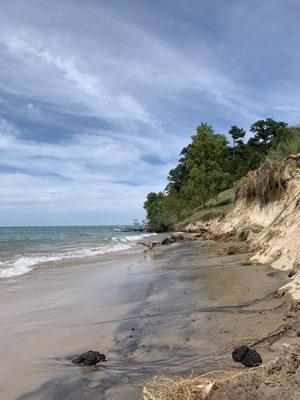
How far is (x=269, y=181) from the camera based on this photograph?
15406 millimetres

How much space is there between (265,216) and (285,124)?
42728 mm

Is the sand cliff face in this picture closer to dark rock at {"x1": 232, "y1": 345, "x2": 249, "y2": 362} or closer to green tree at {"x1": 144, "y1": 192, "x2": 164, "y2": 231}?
dark rock at {"x1": 232, "y1": 345, "x2": 249, "y2": 362}

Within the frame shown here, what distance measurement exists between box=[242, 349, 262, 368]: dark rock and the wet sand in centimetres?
24

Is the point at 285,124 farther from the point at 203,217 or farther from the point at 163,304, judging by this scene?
the point at 163,304

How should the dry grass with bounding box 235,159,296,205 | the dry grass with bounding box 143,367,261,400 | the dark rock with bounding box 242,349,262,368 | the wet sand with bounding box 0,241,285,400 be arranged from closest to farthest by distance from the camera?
the dry grass with bounding box 143,367,261,400 → the dark rock with bounding box 242,349,262,368 → the wet sand with bounding box 0,241,285,400 → the dry grass with bounding box 235,159,296,205

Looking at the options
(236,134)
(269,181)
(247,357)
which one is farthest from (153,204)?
(247,357)

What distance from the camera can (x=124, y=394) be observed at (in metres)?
3.91

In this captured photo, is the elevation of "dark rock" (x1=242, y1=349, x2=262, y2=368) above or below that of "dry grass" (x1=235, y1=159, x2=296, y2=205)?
below

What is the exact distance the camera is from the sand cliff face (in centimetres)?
884

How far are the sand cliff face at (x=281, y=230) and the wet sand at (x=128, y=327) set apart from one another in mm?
399

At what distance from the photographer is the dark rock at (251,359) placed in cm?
407

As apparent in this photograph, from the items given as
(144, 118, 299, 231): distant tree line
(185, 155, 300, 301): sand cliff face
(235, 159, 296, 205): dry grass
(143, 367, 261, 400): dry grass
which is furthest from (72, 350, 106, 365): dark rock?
(144, 118, 299, 231): distant tree line

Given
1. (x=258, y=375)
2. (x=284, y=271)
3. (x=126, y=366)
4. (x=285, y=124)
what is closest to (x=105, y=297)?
(x=284, y=271)

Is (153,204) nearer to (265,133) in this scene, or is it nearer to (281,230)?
(265,133)
